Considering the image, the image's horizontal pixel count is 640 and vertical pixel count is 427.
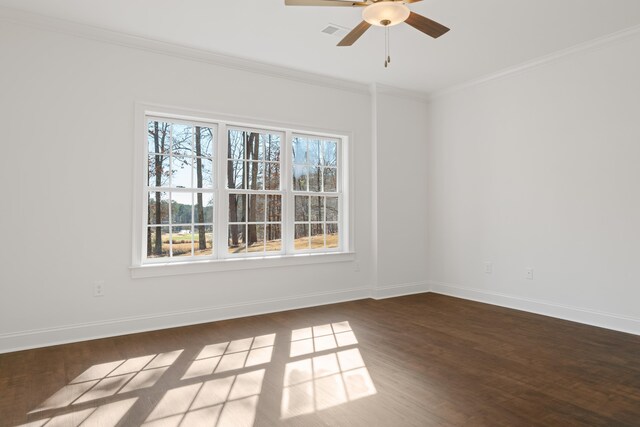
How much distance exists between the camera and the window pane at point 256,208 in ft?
15.7

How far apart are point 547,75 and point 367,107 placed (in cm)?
219

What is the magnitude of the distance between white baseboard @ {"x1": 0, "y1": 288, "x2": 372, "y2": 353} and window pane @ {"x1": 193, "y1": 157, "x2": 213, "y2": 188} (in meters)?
1.38

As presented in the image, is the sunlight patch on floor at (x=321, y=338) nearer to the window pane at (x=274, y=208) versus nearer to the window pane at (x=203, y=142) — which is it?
the window pane at (x=274, y=208)

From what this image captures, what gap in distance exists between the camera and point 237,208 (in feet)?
15.4

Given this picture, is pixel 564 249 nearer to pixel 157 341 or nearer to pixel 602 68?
pixel 602 68

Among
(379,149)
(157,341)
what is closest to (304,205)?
(379,149)

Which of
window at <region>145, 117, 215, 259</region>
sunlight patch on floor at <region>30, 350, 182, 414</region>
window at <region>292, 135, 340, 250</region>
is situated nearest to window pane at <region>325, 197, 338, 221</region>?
window at <region>292, 135, 340, 250</region>

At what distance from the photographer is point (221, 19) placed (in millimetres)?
3619

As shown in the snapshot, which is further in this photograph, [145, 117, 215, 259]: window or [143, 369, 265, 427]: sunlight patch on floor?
[145, 117, 215, 259]: window

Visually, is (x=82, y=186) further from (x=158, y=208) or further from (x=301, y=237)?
(x=301, y=237)

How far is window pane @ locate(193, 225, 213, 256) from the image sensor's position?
4.43 m

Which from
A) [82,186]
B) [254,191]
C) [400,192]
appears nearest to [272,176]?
[254,191]

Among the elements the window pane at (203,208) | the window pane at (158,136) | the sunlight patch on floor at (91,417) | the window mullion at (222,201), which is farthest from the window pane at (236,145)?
the sunlight patch on floor at (91,417)

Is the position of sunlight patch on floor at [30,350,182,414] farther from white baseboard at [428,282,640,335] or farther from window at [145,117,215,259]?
white baseboard at [428,282,640,335]
